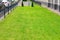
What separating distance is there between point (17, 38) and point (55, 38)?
2018mm

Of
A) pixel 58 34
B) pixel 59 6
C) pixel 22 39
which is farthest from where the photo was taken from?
pixel 59 6

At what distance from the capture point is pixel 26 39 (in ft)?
36.6

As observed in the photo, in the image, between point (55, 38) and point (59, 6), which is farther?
point (59, 6)

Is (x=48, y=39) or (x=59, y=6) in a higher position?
(x=48, y=39)

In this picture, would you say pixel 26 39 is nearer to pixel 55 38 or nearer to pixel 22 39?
pixel 22 39

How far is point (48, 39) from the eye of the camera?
11133mm

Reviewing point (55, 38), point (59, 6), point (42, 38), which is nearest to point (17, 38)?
point (42, 38)

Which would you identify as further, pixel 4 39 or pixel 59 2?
pixel 59 2

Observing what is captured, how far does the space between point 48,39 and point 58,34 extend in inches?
66.3

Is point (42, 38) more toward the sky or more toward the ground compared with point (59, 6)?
more toward the sky

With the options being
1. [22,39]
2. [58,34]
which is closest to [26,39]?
[22,39]

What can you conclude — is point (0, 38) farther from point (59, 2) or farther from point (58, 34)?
point (59, 2)

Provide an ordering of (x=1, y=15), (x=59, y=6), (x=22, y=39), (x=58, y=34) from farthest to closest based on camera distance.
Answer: (x=59, y=6)
(x=1, y=15)
(x=58, y=34)
(x=22, y=39)

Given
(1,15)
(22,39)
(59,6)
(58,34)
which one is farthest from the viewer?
(59,6)
